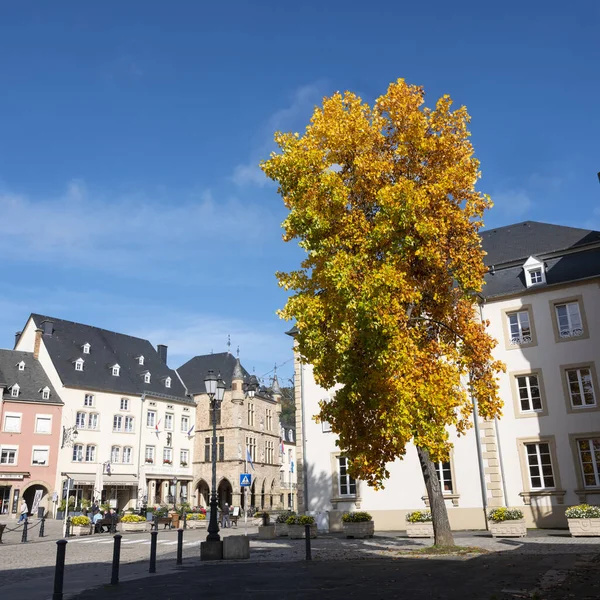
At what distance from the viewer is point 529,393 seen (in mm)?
24328

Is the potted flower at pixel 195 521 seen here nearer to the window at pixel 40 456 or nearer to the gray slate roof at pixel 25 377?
the window at pixel 40 456

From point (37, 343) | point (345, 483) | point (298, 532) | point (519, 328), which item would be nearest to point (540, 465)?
point (519, 328)

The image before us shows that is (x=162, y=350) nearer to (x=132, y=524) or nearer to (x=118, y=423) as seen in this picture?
(x=118, y=423)

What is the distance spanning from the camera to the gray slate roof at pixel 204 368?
2365 inches

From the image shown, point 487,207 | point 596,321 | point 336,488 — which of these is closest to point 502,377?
point 596,321

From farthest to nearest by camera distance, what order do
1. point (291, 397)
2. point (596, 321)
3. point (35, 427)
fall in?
point (291, 397), point (35, 427), point (596, 321)

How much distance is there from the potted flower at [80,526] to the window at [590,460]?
23.3 metres

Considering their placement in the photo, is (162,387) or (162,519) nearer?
(162,519)

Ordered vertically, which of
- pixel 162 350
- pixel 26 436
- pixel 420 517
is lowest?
pixel 420 517

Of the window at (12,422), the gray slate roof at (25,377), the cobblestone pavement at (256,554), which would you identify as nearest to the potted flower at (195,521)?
the cobblestone pavement at (256,554)

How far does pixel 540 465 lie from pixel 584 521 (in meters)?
5.38

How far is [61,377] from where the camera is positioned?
46.7 metres

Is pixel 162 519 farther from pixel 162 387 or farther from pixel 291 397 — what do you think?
pixel 291 397

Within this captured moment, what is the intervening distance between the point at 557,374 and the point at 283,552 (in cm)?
1352
